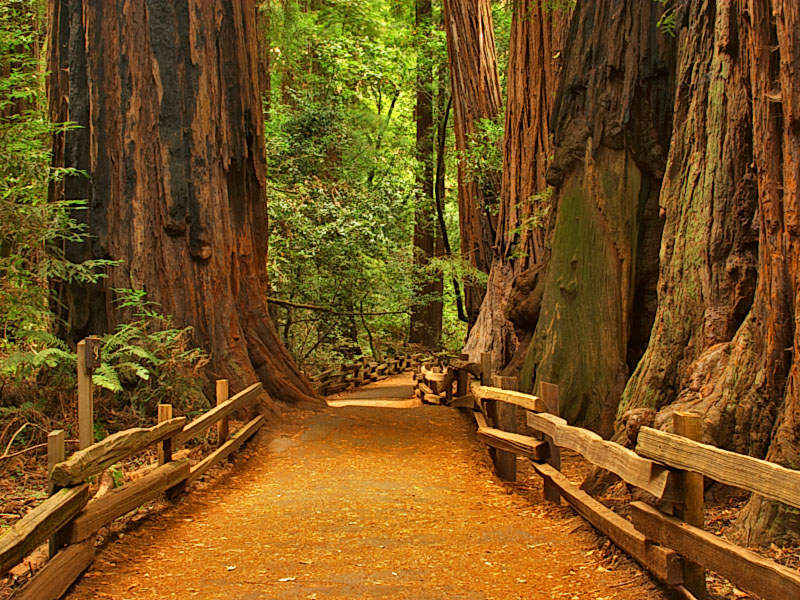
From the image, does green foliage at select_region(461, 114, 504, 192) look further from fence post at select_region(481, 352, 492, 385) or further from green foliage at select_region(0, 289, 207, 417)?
green foliage at select_region(0, 289, 207, 417)

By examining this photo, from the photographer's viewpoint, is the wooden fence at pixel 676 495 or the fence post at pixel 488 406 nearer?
the wooden fence at pixel 676 495

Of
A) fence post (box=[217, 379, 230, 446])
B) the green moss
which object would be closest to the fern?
fence post (box=[217, 379, 230, 446])

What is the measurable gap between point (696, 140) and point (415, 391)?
1301 cm

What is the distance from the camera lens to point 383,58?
23.7 meters

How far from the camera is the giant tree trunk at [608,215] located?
959 centimetres

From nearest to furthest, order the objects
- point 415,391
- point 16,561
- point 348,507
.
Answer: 1. point 16,561
2. point 348,507
3. point 415,391

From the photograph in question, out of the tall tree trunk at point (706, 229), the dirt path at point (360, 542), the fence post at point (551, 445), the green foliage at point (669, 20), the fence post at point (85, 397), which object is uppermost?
the green foliage at point (669, 20)

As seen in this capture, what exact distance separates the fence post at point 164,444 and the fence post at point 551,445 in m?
3.34

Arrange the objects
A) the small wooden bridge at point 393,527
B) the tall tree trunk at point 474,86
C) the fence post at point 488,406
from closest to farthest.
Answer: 1. the small wooden bridge at point 393,527
2. the fence post at point 488,406
3. the tall tree trunk at point 474,86

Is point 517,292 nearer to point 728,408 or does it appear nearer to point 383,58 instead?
point 728,408

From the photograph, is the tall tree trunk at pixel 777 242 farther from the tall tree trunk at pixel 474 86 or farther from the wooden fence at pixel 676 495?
the tall tree trunk at pixel 474 86

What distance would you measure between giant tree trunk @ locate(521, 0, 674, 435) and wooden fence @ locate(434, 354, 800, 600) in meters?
2.74

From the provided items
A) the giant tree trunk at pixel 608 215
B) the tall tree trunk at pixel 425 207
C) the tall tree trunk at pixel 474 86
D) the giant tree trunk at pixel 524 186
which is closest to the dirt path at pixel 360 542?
the giant tree trunk at pixel 608 215

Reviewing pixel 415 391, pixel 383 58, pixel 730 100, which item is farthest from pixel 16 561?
pixel 383 58
